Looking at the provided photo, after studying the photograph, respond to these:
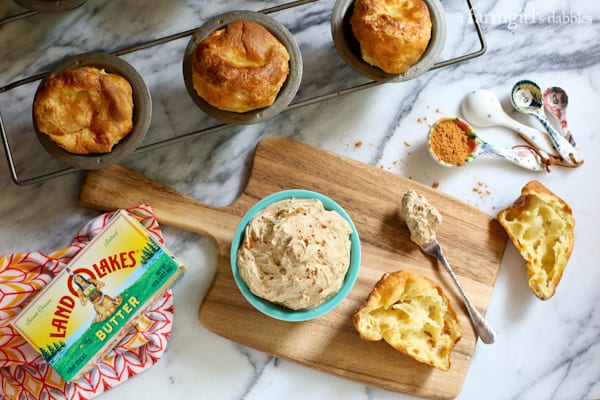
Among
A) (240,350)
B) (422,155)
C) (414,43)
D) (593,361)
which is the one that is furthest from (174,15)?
(593,361)

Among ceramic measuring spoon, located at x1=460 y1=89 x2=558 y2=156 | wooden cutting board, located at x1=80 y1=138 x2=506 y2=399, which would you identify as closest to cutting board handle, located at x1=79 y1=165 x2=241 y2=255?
wooden cutting board, located at x1=80 y1=138 x2=506 y2=399

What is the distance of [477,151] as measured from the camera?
2.43 meters

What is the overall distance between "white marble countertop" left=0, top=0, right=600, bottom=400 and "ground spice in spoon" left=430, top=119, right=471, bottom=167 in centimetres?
7

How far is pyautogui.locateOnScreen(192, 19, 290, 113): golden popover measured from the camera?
80.4 inches

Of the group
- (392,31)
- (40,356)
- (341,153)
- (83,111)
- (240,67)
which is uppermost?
(392,31)

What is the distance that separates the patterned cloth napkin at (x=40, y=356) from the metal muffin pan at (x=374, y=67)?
91 cm

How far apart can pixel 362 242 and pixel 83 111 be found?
43.5 inches

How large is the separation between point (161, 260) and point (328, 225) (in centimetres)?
58

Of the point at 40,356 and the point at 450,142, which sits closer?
the point at 40,356

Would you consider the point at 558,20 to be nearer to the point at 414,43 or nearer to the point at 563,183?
the point at 563,183

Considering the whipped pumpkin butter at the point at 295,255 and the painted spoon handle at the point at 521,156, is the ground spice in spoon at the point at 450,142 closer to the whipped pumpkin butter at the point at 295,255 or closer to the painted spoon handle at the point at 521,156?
the painted spoon handle at the point at 521,156

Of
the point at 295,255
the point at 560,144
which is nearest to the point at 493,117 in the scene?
the point at 560,144

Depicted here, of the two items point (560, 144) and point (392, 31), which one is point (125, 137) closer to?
point (392, 31)

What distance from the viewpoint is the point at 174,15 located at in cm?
245
